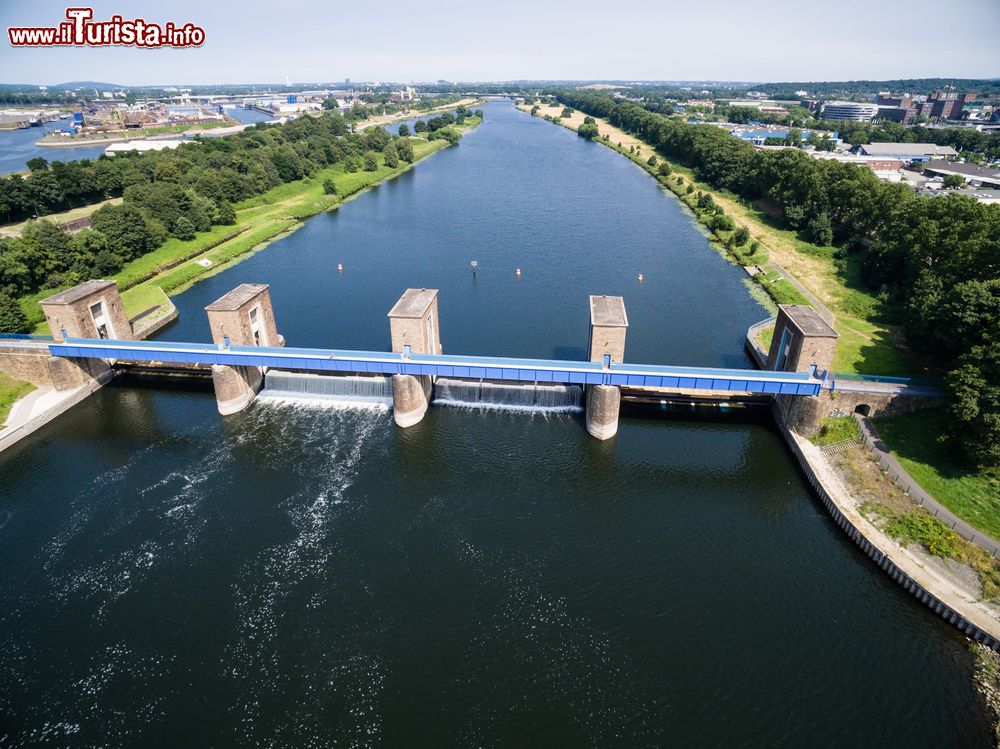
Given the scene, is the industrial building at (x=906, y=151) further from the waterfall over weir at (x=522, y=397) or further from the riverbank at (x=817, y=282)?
the waterfall over weir at (x=522, y=397)

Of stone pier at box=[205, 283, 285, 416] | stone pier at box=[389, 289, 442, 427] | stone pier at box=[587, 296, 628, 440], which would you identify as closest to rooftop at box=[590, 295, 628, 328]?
stone pier at box=[587, 296, 628, 440]

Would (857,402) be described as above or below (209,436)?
above

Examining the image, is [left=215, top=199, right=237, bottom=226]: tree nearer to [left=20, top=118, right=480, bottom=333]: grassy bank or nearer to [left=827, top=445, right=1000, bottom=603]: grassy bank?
[left=20, top=118, right=480, bottom=333]: grassy bank

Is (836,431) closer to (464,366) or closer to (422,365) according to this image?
(464,366)

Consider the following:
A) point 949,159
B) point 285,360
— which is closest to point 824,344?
point 285,360

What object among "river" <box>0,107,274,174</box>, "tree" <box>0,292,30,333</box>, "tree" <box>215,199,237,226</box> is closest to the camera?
"tree" <box>0,292,30,333</box>

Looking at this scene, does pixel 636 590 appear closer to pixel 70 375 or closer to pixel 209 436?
pixel 209 436

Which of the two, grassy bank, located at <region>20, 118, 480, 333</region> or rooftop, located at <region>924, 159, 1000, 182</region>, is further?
rooftop, located at <region>924, 159, 1000, 182</region>
